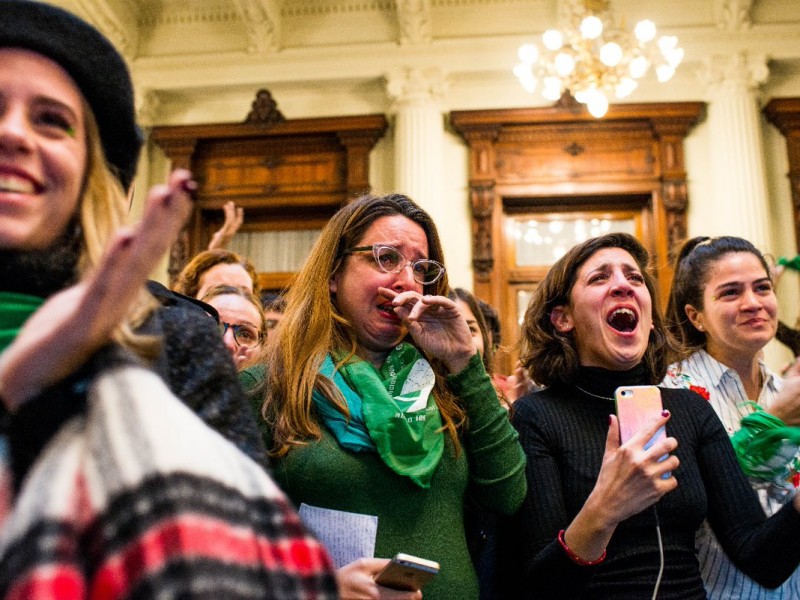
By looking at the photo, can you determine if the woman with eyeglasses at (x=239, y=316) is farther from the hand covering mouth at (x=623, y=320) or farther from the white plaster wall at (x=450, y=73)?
the white plaster wall at (x=450, y=73)

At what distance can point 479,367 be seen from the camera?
1.58 metres

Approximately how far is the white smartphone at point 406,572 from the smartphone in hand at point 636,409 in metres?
0.59

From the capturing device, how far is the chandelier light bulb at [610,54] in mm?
4504

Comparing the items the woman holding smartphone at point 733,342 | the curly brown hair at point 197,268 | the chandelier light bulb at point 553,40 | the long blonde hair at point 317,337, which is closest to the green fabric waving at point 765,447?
the woman holding smartphone at point 733,342

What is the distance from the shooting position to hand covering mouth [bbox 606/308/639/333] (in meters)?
1.94

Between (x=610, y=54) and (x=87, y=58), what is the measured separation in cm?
416

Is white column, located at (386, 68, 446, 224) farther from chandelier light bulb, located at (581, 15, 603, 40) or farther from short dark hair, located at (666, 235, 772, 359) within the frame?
short dark hair, located at (666, 235, 772, 359)

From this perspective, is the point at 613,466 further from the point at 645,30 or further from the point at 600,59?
the point at 645,30

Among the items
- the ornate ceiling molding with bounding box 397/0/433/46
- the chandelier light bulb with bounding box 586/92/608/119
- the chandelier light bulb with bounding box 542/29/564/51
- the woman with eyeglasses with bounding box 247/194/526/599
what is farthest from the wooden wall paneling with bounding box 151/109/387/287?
the woman with eyeglasses with bounding box 247/194/526/599

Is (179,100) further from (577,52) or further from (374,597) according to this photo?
(374,597)

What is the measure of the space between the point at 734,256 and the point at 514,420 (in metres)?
0.98

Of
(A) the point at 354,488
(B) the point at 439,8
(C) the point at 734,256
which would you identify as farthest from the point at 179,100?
(A) the point at 354,488

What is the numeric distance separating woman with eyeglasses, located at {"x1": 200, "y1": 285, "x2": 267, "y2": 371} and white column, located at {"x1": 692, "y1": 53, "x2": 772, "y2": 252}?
431 cm

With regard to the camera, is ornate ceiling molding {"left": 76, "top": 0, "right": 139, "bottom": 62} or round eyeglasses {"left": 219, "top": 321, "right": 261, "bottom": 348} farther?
ornate ceiling molding {"left": 76, "top": 0, "right": 139, "bottom": 62}
